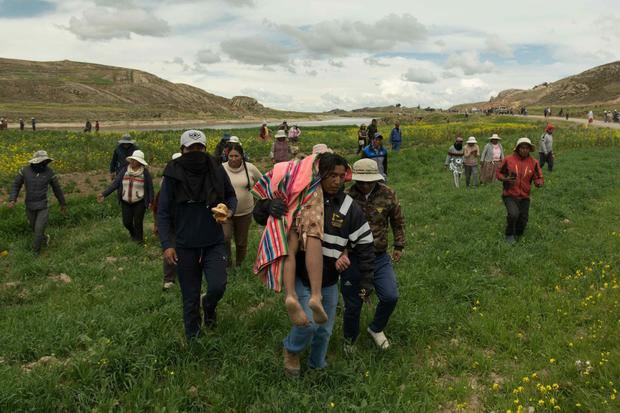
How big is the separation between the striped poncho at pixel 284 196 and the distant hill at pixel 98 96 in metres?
80.7

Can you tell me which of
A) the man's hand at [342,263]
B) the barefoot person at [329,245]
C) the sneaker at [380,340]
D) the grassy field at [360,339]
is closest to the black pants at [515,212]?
the grassy field at [360,339]

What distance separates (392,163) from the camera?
2134cm

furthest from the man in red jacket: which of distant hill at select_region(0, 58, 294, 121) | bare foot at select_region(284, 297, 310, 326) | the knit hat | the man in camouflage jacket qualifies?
distant hill at select_region(0, 58, 294, 121)

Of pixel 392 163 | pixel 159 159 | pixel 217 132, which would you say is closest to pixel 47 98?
pixel 217 132

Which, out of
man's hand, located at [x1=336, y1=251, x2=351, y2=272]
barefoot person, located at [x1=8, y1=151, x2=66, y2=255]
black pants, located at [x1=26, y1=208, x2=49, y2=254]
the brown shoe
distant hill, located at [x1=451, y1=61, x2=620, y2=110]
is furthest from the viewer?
distant hill, located at [x1=451, y1=61, x2=620, y2=110]

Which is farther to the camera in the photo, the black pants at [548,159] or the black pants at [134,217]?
the black pants at [548,159]

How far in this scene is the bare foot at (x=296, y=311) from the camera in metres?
3.39

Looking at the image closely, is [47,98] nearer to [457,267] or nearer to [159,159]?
[159,159]

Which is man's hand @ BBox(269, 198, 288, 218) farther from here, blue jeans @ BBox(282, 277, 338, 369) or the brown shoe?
the brown shoe

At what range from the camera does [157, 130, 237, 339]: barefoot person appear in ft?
14.6

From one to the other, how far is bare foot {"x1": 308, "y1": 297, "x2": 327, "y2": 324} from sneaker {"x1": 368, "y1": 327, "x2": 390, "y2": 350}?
1.58 m

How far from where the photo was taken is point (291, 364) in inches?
158

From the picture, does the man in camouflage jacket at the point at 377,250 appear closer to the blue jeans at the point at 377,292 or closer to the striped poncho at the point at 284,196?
the blue jeans at the point at 377,292

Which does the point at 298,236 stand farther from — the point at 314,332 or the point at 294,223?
the point at 314,332
